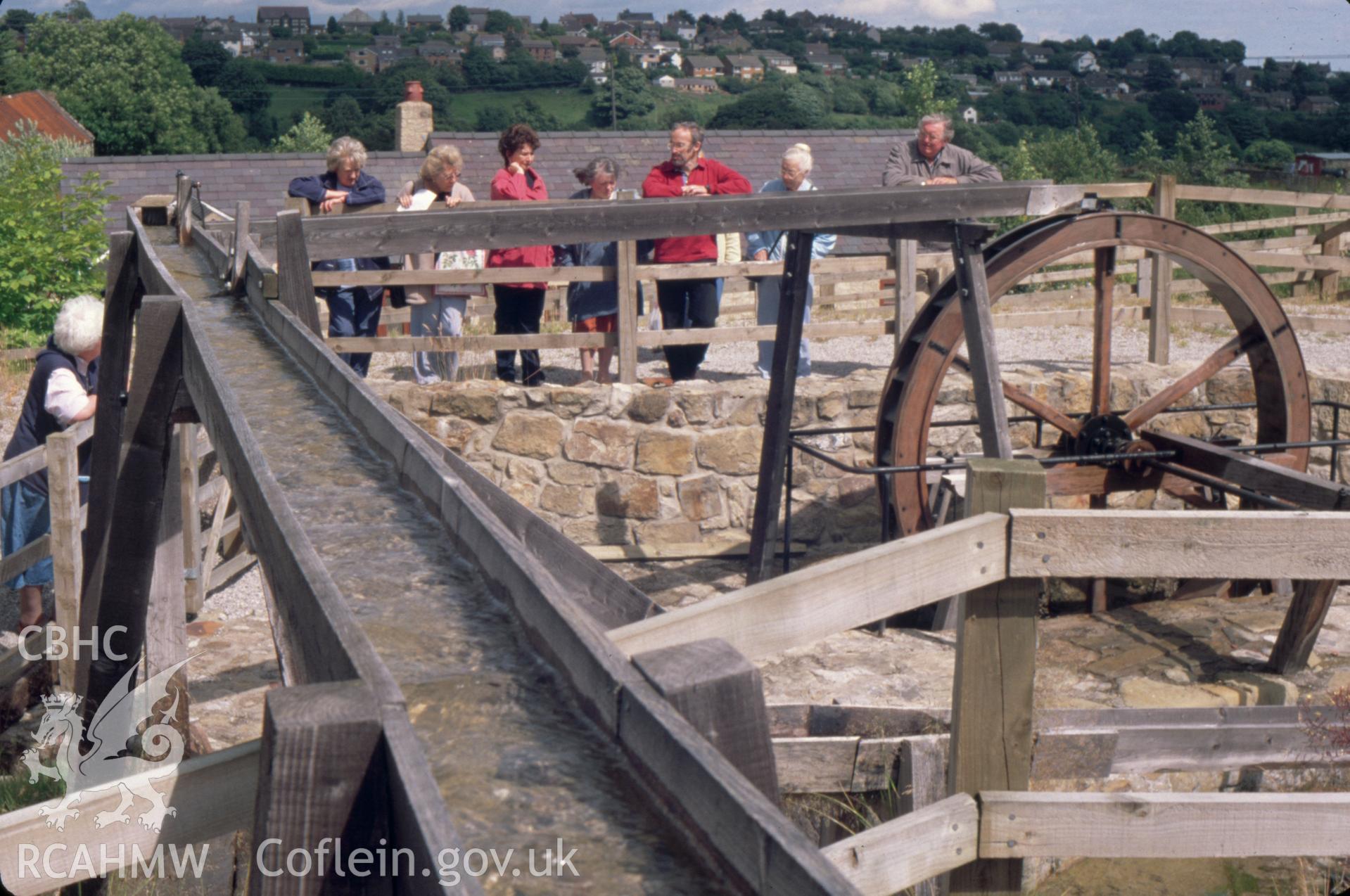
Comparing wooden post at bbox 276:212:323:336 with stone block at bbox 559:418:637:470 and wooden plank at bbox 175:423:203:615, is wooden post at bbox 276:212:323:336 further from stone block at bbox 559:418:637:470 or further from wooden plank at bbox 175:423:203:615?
stone block at bbox 559:418:637:470

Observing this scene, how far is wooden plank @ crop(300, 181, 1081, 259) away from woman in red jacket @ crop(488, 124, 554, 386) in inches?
110

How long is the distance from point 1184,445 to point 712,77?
75791 millimetres

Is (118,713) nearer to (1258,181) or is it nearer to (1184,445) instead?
(1184,445)

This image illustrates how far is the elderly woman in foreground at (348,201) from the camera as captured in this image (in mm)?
7457

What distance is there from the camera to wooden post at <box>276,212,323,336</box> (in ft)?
11.0

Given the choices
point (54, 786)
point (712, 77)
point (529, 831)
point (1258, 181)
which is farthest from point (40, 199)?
point (712, 77)

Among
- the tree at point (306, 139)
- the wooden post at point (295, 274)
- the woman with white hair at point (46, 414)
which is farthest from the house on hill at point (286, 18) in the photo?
the wooden post at point (295, 274)

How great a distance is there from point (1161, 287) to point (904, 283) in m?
1.76

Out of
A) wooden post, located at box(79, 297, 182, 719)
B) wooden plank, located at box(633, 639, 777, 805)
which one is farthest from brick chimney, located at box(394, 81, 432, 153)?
wooden plank, located at box(633, 639, 777, 805)

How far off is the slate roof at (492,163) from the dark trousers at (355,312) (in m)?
9.97

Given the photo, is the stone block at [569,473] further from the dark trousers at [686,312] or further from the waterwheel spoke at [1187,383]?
the waterwheel spoke at [1187,383]

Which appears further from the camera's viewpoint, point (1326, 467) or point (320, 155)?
point (320, 155)

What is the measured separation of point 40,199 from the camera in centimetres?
1159

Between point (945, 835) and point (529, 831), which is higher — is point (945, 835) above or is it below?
below
